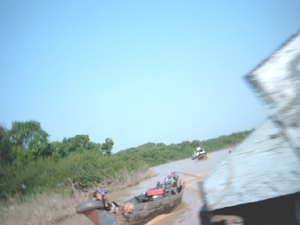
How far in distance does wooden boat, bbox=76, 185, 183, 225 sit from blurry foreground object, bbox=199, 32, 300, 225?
26.1ft

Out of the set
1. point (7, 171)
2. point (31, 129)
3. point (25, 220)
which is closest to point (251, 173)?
point (25, 220)

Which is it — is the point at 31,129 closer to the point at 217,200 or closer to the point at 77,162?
the point at 77,162

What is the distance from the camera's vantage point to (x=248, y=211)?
3.67ft

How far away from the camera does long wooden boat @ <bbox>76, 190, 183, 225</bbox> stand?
845 centimetres

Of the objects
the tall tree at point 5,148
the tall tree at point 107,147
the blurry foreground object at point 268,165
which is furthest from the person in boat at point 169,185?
the tall tree at point 107,147

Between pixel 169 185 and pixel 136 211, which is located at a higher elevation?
pixel 169 185

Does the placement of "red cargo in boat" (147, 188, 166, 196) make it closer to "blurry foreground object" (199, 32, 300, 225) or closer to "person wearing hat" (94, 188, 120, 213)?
"person wearing hat" (94, 188, 120, 213)

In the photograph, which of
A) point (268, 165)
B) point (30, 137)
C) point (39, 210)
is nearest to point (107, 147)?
point (30, 137)

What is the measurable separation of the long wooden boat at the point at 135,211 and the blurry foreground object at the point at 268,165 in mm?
7968

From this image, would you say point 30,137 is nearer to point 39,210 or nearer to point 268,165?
point 39,210

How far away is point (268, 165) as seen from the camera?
40.9 inches

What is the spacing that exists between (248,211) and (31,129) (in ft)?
100

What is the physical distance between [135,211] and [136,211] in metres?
0.05

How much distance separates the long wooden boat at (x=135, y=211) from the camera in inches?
333
